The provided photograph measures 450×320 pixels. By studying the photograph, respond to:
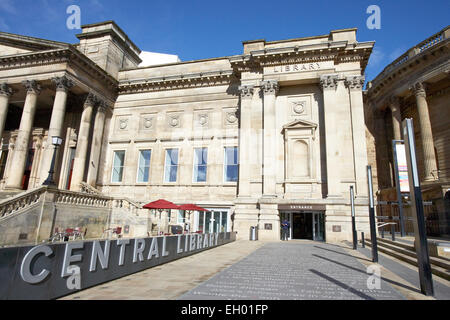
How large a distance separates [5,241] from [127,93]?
18.0 m

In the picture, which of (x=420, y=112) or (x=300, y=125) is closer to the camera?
(x=300, y=125)

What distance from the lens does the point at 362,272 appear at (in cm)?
824

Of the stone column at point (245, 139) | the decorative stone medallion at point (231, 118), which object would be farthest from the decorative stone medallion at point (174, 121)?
the stone column at point (245, 139)

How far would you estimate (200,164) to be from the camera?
24.6m

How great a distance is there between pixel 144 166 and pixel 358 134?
18.8 m

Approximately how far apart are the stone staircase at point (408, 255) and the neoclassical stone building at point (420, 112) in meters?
6.20

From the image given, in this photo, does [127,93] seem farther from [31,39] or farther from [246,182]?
[246,182]

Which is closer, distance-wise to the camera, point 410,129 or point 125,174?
point 410,129

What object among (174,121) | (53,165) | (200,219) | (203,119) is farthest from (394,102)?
(53,165)

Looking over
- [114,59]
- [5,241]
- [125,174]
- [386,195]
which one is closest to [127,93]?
[114,59]

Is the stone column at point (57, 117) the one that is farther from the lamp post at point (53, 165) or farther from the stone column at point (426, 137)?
the stone column at point (426, 137)

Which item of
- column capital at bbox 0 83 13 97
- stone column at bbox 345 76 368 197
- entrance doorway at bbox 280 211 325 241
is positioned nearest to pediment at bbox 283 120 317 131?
stone column at bbox 345 76 368 197

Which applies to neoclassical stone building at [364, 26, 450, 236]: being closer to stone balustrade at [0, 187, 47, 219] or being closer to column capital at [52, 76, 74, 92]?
stone balustrade at [0, 187, 47, 219]

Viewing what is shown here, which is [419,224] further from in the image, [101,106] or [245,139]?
[101,106]
